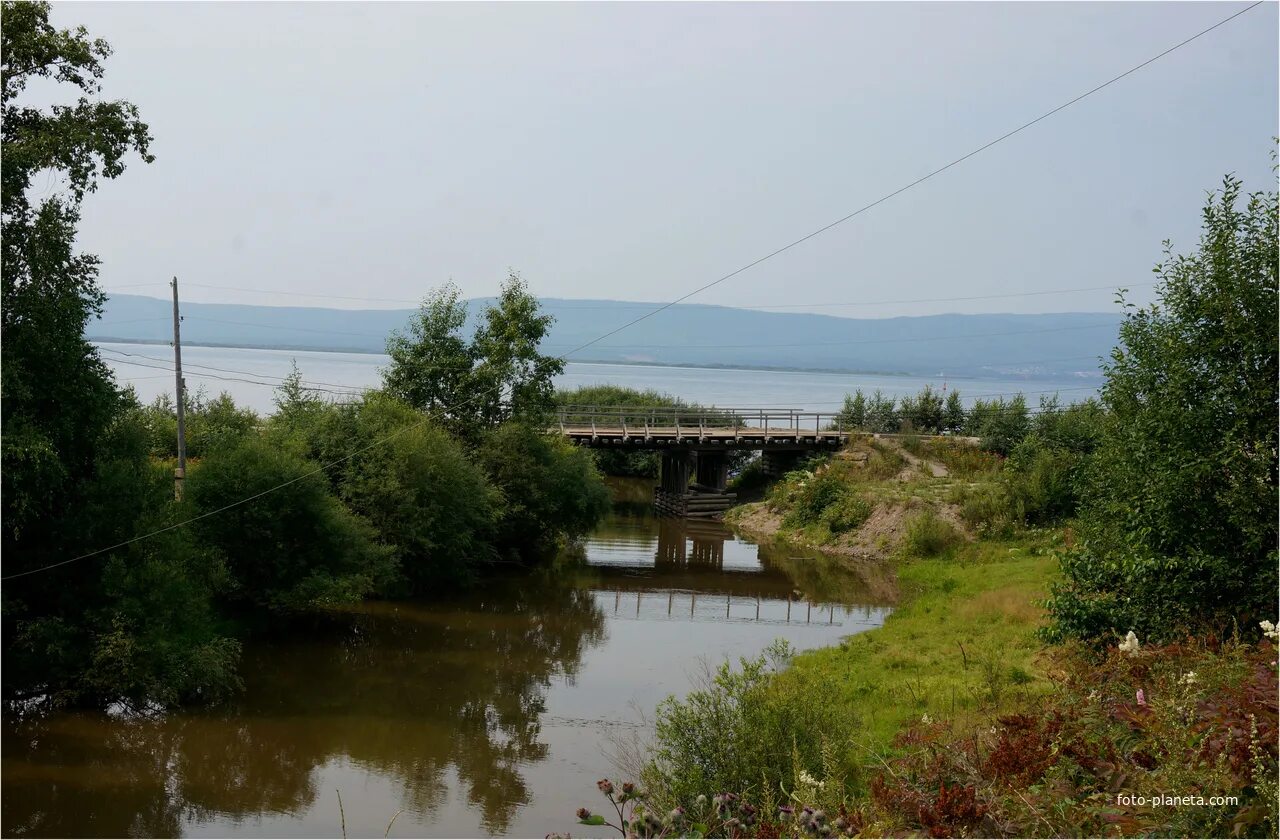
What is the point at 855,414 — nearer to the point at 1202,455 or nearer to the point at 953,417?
the point at 953,417

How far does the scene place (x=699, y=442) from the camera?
53062mm

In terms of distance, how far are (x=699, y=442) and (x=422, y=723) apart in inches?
1298

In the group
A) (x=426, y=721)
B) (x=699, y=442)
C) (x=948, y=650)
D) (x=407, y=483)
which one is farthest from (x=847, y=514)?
(x=426, y=721)

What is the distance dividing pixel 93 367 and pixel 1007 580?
Answer: 2552 cm

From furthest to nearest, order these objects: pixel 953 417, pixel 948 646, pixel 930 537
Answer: pixel 953 417 → pixel 930 537 → pixel 948 646

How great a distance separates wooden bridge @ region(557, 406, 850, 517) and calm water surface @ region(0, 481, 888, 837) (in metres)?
16.3

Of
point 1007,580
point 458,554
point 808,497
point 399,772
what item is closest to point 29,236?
point 399,772

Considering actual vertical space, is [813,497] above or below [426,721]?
above

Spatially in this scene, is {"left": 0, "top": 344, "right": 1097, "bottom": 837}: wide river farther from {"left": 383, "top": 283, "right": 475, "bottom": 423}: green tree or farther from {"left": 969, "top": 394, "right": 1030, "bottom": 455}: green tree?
{"left": 969, "top": 394, "right": 1030, "bottom": 455}: green tree

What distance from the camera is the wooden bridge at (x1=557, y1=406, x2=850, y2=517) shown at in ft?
171

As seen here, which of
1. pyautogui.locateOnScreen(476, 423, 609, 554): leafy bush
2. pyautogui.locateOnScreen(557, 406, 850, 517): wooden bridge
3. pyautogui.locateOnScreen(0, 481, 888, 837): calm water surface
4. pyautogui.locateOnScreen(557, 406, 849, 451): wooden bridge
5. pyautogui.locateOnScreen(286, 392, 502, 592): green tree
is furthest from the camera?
pyautogui.locateOnScreen(557, 406, 850, 517): wooden bridge

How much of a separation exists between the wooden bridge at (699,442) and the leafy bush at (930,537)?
1341 cm

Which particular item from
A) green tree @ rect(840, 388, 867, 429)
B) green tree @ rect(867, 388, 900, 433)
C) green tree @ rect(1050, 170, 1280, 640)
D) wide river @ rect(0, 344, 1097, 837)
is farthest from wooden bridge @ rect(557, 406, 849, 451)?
green tree @ rect(1050, 170, 1280, 640)

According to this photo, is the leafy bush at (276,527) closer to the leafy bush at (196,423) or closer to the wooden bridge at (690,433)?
the leafy bush at (196,423)
